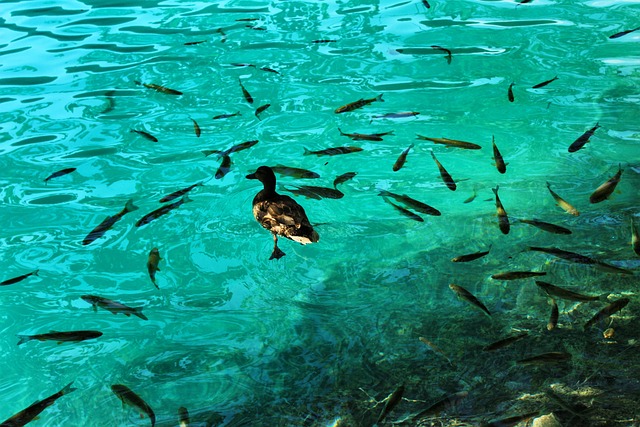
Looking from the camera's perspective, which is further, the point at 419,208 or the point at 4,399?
the point at 419,208

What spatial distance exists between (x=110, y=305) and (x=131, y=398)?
3.29 ft

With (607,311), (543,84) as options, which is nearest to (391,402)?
(607,311)

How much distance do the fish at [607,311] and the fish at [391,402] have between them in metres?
1.41

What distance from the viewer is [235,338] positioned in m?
4.63

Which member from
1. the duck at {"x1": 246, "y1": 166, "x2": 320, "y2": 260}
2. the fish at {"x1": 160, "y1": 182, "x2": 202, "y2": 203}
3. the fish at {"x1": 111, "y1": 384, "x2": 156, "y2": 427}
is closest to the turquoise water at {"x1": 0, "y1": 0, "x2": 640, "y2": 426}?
the fish at {"x1": 111, "y1": 384, "x2": 156, "y2": 427}

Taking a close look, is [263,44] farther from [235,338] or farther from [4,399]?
[4,399]

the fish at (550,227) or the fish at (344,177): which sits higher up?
the fish at (550,227)

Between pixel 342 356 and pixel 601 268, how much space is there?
2047 mm

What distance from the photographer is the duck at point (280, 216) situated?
4793 millimetres

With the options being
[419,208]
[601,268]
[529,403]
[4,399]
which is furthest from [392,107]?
[4,399]

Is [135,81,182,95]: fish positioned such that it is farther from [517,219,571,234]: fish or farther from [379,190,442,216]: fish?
[517,219,571,234]: fish

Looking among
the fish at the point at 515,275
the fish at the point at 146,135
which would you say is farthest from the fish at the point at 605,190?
the fish at the point at 146,135

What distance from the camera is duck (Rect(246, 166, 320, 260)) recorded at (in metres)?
4.79

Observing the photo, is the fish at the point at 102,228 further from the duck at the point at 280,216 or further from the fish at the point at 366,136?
the fish at the point at 366,136
